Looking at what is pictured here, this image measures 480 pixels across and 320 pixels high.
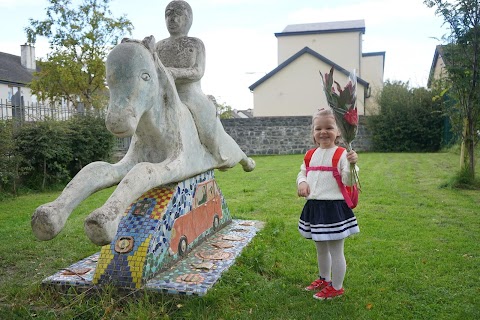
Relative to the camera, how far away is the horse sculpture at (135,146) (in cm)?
280

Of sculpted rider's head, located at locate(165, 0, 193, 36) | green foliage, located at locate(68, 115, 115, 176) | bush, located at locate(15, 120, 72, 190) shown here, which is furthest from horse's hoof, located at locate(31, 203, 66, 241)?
green foliage, located at locate(68, 115, 115, 176)

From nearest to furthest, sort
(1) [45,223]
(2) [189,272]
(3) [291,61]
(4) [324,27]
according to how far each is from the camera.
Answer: (1) [45,223] < (2) [189,272] < (3) [291,61] < (4) [324,27]

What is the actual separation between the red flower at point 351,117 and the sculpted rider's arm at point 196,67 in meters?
1.67

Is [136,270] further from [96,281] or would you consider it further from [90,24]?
[90,24]

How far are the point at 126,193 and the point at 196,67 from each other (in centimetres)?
167

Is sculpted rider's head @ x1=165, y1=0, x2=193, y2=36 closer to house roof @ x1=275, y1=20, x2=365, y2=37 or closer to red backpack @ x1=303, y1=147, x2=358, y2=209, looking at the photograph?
red backpack @ x1=303, y1=147, x2=358, y2=209

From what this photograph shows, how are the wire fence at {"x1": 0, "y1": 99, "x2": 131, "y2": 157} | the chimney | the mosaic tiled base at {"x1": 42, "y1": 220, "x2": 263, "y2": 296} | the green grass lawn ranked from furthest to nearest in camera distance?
the chimney → the wire fence at {"x1": 0, "y1": 99, "x2": 131, "y2": 157} → the mosaic tiled base at {"x1": 42, "y1": 220, "x2": 263, "y2": 296} → the green grass lawn

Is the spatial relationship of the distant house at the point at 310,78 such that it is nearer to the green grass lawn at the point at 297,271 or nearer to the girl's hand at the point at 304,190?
the green grass lawn at the point at 297,271

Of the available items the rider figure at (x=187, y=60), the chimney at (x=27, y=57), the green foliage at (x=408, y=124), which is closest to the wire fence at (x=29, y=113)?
the rider figure at (x=187, y=60)

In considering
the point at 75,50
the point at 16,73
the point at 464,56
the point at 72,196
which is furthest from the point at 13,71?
the point at 72,196

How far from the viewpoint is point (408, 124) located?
60.4 feet

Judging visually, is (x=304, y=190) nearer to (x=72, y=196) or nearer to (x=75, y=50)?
(x=72, y=196)

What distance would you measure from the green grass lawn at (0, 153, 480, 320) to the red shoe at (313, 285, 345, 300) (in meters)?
0.05

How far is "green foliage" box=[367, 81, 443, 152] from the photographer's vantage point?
18375 millimetres
